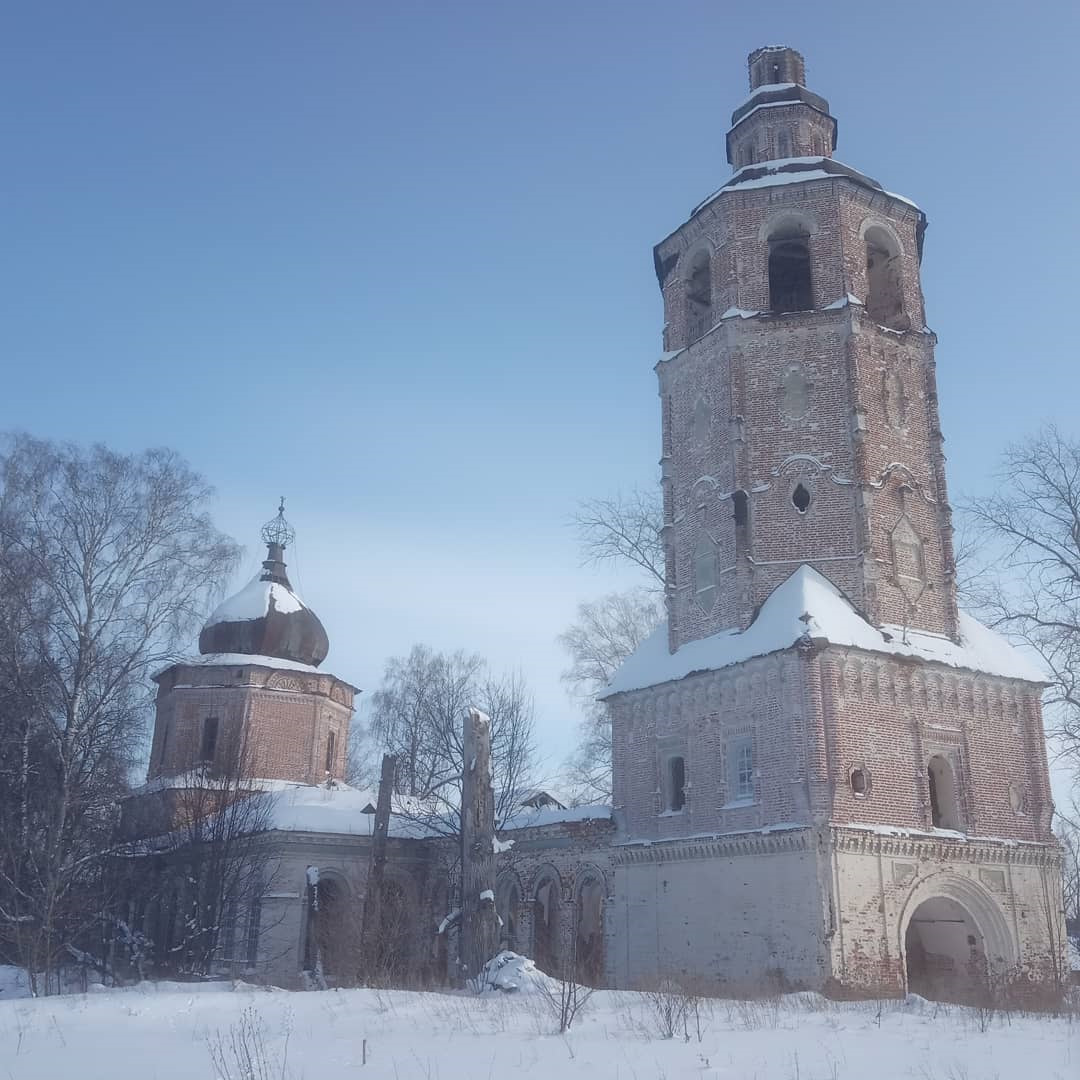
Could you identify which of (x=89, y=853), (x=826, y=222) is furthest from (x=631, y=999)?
(x=826, y=222)

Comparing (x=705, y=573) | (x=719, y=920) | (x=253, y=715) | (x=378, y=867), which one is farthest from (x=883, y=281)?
(x=253, y=715)

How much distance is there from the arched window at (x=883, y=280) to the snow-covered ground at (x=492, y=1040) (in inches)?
549

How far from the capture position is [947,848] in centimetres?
1775

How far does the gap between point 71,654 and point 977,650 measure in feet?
50.4

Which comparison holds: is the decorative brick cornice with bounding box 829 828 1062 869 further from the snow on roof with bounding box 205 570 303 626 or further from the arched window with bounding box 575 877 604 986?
the snow on roof with bounding box 205 570 303 626

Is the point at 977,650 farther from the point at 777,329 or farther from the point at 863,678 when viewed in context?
the point at 777,329

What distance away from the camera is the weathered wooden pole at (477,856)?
50.2 feet

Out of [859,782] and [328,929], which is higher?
[859,782]

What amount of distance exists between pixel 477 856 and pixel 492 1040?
603cm

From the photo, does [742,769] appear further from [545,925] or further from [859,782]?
[545,925]

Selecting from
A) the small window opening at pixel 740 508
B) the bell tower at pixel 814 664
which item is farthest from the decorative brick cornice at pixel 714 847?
the small window opening at pixel 740 508

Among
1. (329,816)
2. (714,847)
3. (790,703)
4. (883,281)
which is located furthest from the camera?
(329,816)

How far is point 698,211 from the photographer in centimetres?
2292

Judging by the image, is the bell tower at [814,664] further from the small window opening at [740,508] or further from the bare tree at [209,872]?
the bare tree at [209,872]
